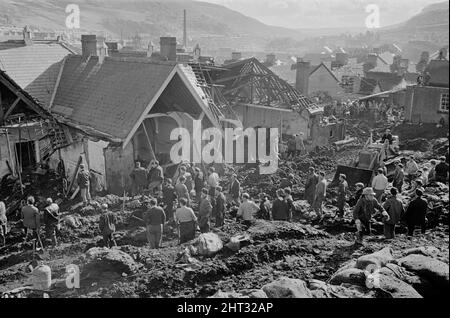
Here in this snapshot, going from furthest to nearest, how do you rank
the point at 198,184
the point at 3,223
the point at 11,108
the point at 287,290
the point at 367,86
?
the point at 367,86, the point at 11,108, the point at 198,184, the point at 3,223, the point at 287,290

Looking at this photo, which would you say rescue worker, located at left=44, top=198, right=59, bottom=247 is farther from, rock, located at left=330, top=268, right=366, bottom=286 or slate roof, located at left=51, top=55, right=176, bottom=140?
rock, located at left=330, top=268, right=366, bottom=286

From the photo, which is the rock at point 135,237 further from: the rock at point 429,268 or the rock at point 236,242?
the rock at point 429,268

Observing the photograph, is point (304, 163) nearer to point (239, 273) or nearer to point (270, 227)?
point (270, 227)

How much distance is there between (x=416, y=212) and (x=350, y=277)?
3.72 metres

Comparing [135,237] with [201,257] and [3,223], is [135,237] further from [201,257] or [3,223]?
[3,223]

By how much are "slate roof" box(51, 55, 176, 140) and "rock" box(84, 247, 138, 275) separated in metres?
7.14

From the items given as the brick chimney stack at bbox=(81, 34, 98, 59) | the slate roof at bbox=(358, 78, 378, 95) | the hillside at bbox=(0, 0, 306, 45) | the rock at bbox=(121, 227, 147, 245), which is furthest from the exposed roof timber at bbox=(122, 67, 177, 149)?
the hillside at bbox=(0, 0, 306, 45)

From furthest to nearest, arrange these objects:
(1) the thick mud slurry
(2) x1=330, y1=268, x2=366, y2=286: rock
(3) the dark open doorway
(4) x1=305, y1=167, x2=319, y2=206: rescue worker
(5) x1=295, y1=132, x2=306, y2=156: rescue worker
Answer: (5) x1=295, y1=132, x2=306, y2=156: rescue worker
(3) the dark open doorway
(4) x1=305, y1=167, x2=319, y2=206: rescue worker
(1) the thick mud slurry
(2) x1=330, y1=268, x2=366, y2=286: rock

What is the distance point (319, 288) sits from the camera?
348 inches

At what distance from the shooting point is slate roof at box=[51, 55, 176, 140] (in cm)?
1833

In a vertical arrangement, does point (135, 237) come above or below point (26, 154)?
below

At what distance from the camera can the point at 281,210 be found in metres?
13.9

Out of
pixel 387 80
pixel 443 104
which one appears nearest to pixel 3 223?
pixel 443 104

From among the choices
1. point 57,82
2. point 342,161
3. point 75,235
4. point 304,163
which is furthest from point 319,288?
point 57,82
